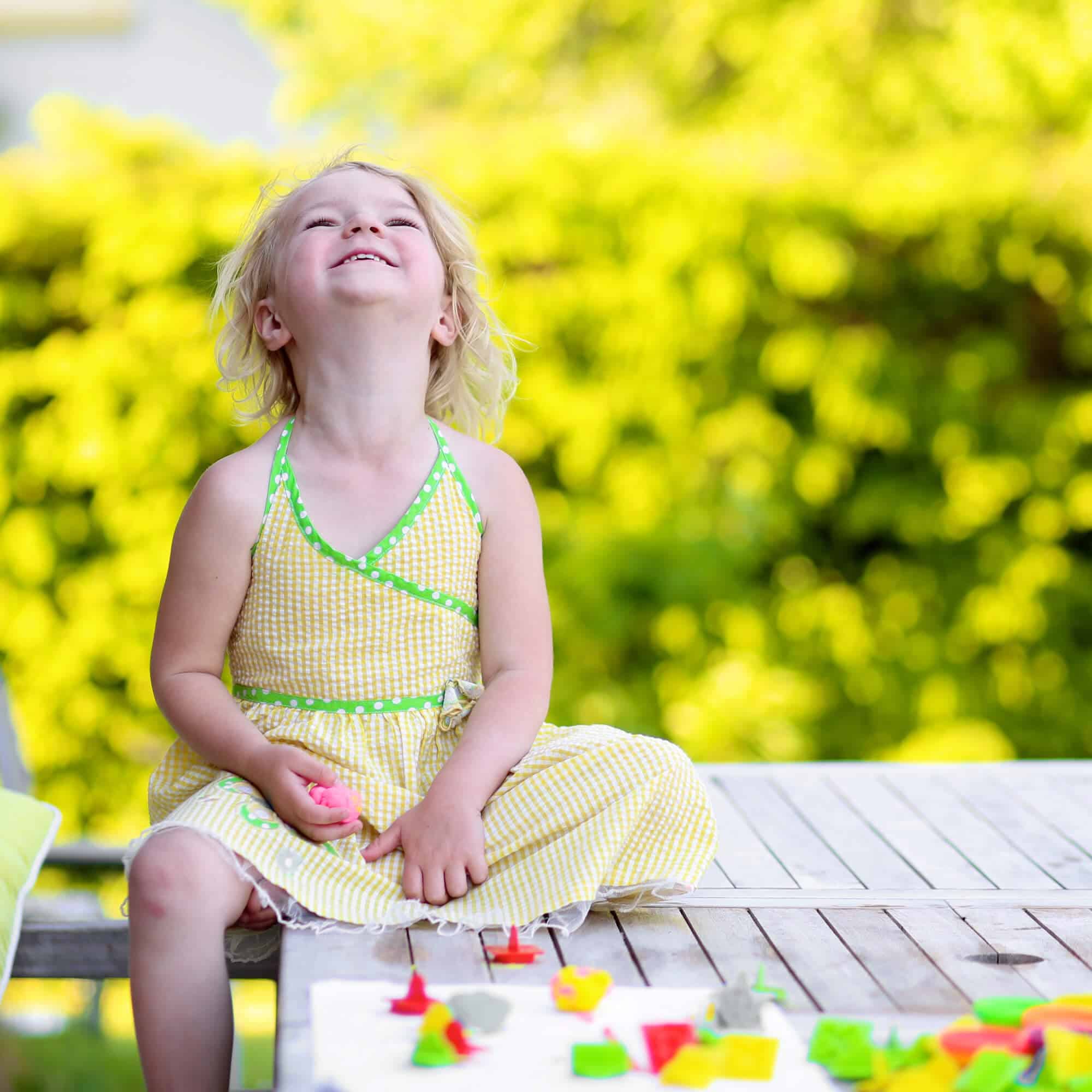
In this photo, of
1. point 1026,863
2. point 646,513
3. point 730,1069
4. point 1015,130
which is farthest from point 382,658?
point 1015,130

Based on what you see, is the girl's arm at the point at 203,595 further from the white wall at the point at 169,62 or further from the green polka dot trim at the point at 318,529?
the white wall at the point at 169,62

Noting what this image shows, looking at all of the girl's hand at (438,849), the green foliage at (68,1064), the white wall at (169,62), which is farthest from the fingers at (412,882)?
the white wall at (169,62)

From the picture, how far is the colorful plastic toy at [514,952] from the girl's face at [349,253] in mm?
872

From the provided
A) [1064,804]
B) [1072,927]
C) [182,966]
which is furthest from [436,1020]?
[1064,804]

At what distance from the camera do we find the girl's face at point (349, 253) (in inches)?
75.9

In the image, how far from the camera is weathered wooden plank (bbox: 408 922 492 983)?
1.58 m

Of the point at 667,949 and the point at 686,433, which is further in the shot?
the point at 686,433

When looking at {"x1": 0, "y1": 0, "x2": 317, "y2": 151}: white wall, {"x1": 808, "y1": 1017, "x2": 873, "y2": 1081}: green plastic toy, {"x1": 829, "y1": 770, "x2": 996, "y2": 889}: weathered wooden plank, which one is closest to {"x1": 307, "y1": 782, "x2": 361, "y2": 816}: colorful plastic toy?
{"x1": 808, "y1": 1017, "x2": 873, "y2": 1081}: green plastic toy

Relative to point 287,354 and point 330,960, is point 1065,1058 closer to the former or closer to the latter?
point 330,960

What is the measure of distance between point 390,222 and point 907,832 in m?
1.34

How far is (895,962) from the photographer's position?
1.69m

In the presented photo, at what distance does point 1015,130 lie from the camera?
673cm

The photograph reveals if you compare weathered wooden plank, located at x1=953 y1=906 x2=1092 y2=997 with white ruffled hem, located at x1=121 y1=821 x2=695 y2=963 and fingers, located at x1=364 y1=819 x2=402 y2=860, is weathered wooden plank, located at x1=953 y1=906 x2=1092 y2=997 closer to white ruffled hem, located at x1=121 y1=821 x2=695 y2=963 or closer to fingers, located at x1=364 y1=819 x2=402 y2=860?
white ruffled hem, located at x1=121 y1=821 x2=695 y2=963

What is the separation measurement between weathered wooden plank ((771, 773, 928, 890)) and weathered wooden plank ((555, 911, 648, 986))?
0.49 meters
